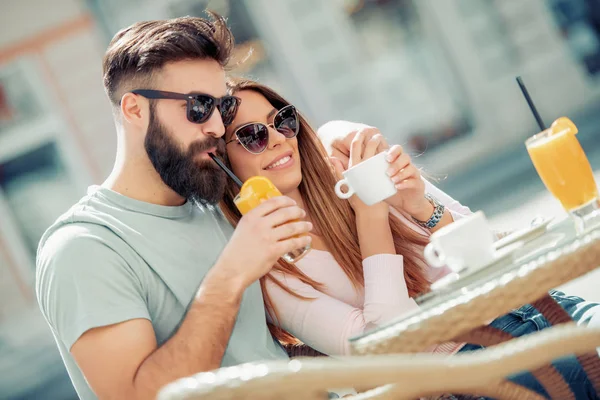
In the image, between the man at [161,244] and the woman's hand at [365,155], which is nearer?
the man at [161,244]

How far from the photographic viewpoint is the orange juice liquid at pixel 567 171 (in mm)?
1886

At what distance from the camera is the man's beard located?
2244 millimetres

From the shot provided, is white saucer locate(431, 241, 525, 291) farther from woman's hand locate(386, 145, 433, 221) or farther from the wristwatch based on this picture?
the wristwatch

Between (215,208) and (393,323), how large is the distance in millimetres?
1149

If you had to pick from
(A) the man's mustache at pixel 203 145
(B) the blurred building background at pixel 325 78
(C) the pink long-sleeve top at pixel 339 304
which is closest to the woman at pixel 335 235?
(C) the pink long-sleeve top at pixel 339 304

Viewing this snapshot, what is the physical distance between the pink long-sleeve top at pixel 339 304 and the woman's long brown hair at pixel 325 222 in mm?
41

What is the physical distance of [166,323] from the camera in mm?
2035

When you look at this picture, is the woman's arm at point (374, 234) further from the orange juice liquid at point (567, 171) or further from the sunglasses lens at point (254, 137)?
the orange juice liquid at point (567, 171)

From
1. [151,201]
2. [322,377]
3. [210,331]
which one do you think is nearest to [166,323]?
[210,331]

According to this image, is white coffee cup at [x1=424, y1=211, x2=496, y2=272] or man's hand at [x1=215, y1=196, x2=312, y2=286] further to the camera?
man's hand at [x1=215, y1=196, x2=312, y2=286]

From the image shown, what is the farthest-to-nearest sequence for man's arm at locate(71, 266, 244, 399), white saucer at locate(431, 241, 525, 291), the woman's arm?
the woman's arm < man's arm at locate(71, 266, 244, 399) < white saucer at locate(431, 241, 525, 291)

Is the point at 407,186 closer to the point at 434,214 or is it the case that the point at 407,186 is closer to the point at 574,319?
the point at 434,214

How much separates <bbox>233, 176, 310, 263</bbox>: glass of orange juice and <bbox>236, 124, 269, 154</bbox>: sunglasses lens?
361 millimetres

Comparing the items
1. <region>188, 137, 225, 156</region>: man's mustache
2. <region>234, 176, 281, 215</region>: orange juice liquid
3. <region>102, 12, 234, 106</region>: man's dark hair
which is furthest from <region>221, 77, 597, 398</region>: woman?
<region>234, 176, 281, 215</region>: orange juice liquid
